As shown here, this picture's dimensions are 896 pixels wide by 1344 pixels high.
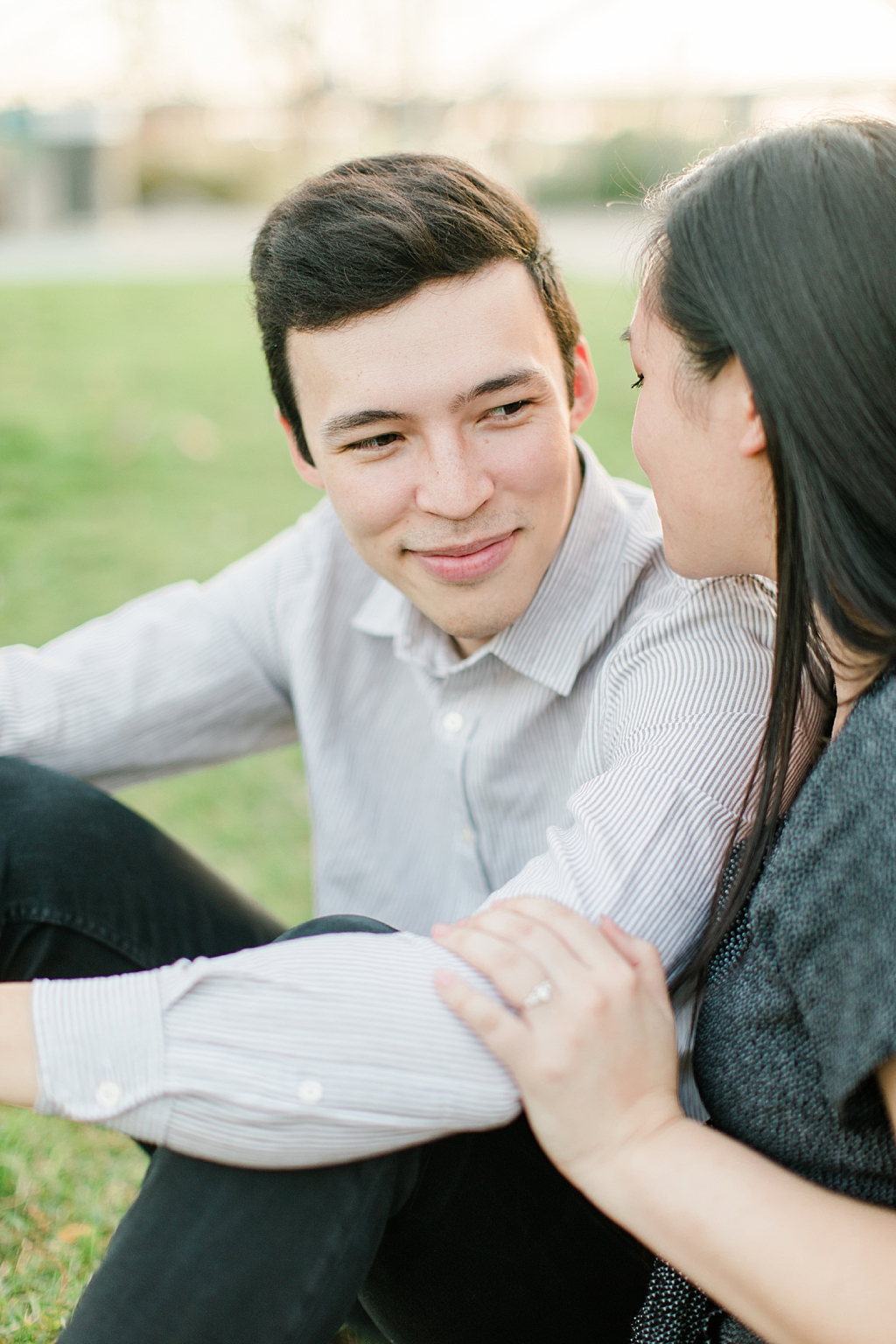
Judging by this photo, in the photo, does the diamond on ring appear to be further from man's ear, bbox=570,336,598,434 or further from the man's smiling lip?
man's ear, bbox=570,336,598,434

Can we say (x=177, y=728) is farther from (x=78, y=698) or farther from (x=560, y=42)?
(x=560, y=42)

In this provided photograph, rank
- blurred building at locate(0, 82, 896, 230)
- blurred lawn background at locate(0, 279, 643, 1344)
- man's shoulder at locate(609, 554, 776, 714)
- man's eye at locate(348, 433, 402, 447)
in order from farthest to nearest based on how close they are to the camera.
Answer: blurred building at locate(0, 82, 896, 230) < blurred lawn background at locate(0, 279, 643, 1344) < man's eye at locate(348, 433, 402, 447) < man's shoulder at locate(609, 554, 776, 714)

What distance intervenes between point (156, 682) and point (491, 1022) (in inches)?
52.9

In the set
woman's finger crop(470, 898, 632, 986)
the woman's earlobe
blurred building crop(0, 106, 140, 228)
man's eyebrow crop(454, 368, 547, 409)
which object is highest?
the woman's earlobe

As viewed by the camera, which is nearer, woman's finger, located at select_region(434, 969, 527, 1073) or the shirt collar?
woman's finger, located at select_region(434, 969, 527, 1073)

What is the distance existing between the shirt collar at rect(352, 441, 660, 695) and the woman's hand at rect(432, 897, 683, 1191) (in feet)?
2.46

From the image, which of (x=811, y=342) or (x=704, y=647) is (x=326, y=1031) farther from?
(x=811, y=342)

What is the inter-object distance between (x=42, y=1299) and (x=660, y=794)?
4.76 ft

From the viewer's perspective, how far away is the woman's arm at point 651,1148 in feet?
4.19

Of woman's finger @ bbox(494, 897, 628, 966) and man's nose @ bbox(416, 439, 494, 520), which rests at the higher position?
man's nose @ bbox(416, 439, 494, 520)

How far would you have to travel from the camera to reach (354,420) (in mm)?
2043

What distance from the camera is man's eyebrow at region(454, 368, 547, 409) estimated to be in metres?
1.98

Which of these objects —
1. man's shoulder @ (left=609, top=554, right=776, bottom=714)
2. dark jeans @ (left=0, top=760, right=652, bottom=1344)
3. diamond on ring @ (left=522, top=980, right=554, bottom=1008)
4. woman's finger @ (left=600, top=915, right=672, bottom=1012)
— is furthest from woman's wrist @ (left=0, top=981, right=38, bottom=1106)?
man's shoulder @ (left=609, top=554, right=776, bottom=714)

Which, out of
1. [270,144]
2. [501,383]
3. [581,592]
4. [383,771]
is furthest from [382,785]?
[270,144]
